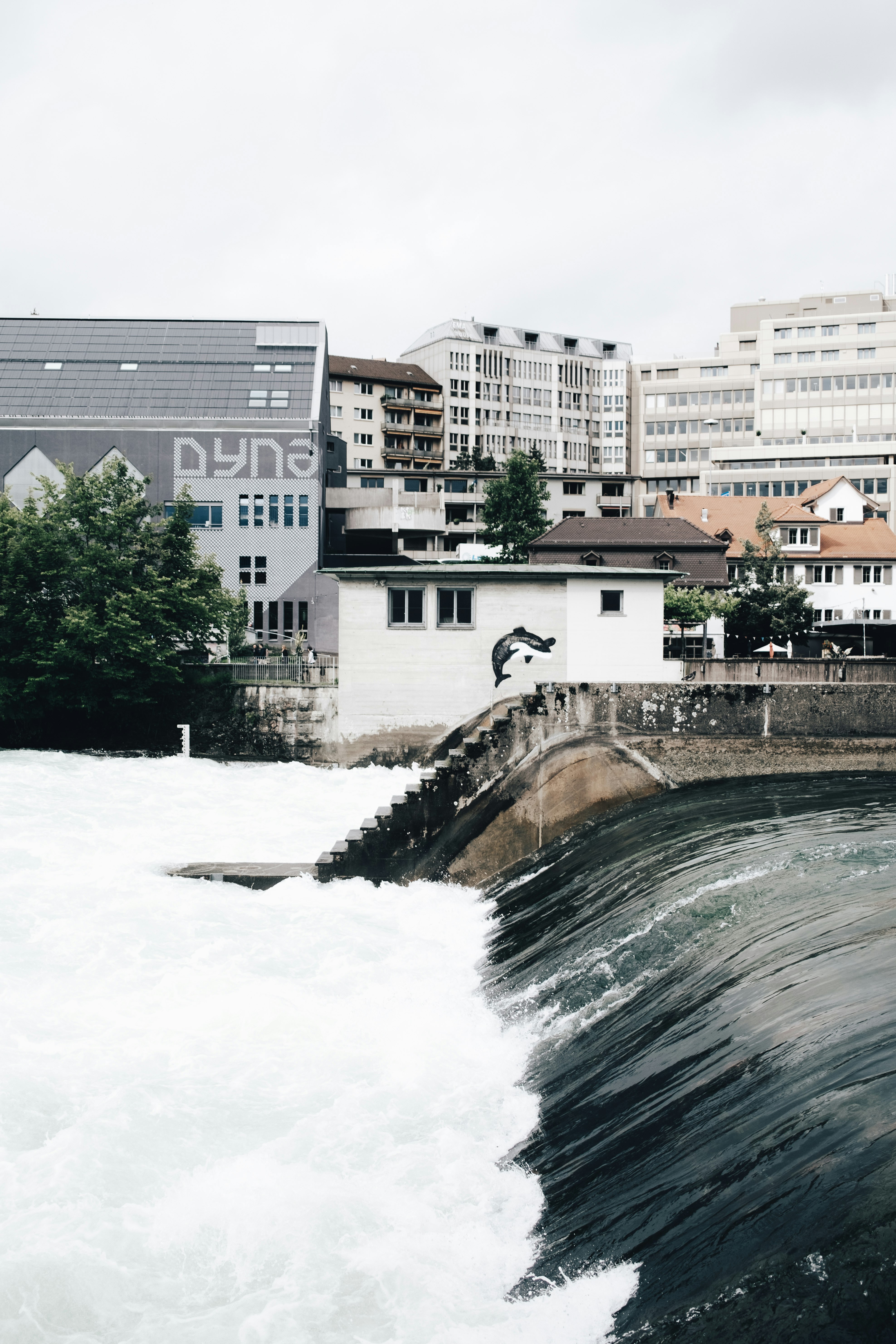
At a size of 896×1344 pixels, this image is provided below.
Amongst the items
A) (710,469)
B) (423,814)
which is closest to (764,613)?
(423,814)

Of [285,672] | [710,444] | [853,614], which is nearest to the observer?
[285,672]

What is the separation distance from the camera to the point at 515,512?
64.8 meters

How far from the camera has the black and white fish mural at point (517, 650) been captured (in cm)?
3266

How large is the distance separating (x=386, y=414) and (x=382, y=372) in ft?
13.5

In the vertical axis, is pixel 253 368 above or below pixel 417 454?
below

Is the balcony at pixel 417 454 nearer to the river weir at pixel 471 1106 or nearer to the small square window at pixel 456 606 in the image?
the small square window at pixel 456 606

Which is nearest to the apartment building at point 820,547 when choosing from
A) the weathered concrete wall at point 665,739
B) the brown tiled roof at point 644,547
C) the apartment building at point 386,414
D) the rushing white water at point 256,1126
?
the brown tiled roof at point 644,547

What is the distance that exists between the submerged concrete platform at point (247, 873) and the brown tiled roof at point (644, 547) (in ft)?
103

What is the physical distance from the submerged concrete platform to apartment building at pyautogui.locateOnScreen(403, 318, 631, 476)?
270ft

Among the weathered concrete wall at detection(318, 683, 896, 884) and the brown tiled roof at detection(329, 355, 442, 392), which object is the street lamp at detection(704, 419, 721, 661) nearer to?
the weathered concrete wall at detection(318, 683, 896, 884)

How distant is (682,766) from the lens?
2431cm

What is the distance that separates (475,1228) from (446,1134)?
1.69 meters

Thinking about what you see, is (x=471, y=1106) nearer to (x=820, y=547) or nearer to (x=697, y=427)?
(x=820, y=547)

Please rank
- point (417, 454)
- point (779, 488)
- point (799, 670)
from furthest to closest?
1. point (417, 454)
2. point (779, 488)
3. point (799, 670)
